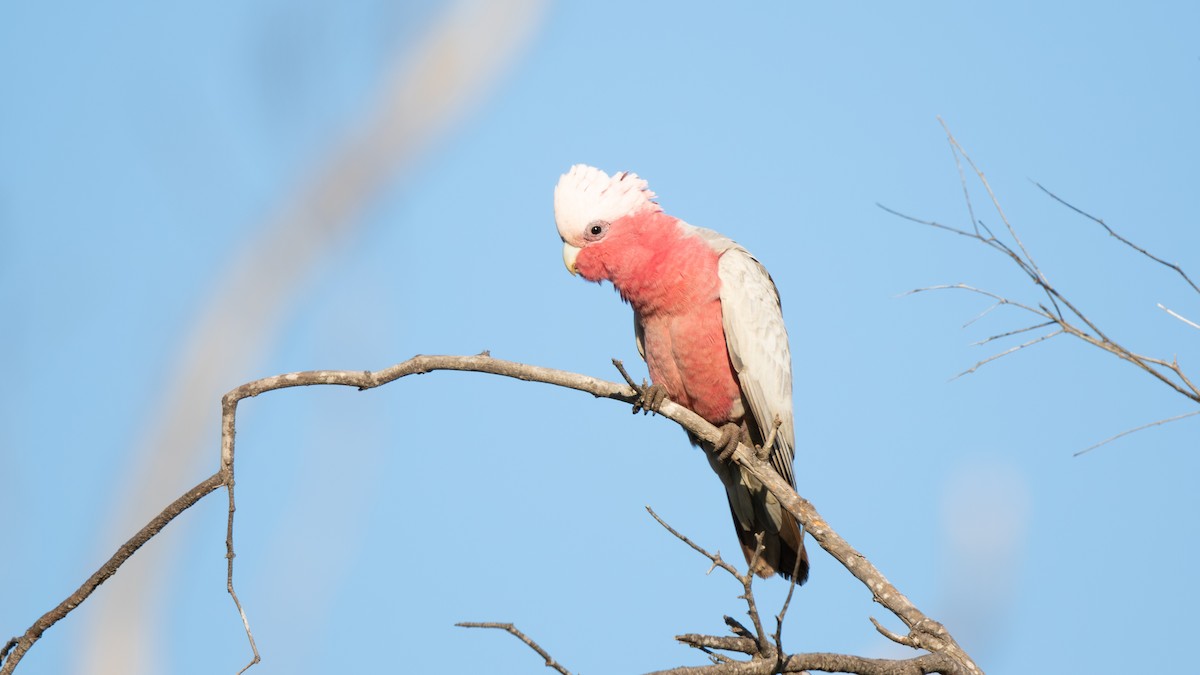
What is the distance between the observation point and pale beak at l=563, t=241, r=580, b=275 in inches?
270

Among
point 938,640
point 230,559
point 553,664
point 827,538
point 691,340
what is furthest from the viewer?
point 691,340

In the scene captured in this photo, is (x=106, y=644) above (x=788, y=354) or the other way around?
the other way around

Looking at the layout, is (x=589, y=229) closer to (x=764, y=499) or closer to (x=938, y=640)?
(x=764, y=499)

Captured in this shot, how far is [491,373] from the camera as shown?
4609 mm

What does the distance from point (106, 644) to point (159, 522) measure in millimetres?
1276

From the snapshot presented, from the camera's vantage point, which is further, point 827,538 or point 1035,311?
point 827,538

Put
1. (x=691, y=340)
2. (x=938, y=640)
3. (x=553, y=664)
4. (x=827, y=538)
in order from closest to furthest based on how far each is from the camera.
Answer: (x=553, y=664)
(x=938, y=640)
(x=827, y=538)
(x=691, y=340)

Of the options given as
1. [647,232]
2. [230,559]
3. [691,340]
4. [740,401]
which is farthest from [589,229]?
[230,559]

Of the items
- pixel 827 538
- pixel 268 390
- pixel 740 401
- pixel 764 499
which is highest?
pixel 740 401

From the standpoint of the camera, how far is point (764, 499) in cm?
683

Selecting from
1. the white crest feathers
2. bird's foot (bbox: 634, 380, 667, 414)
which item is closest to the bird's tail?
bird's foot (bbox: 634, 380, 667, 414)

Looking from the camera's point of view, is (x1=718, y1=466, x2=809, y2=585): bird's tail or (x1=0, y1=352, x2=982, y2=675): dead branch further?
(x1=718, y1=466, x2=809, y2=585): bird's tail

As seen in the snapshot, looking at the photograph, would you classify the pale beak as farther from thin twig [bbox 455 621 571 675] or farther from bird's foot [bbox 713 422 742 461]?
thin twig [bbox 455 621 571 675]

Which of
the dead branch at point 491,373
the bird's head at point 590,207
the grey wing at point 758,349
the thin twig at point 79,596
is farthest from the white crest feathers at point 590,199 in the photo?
the thin twig at point 79,596
